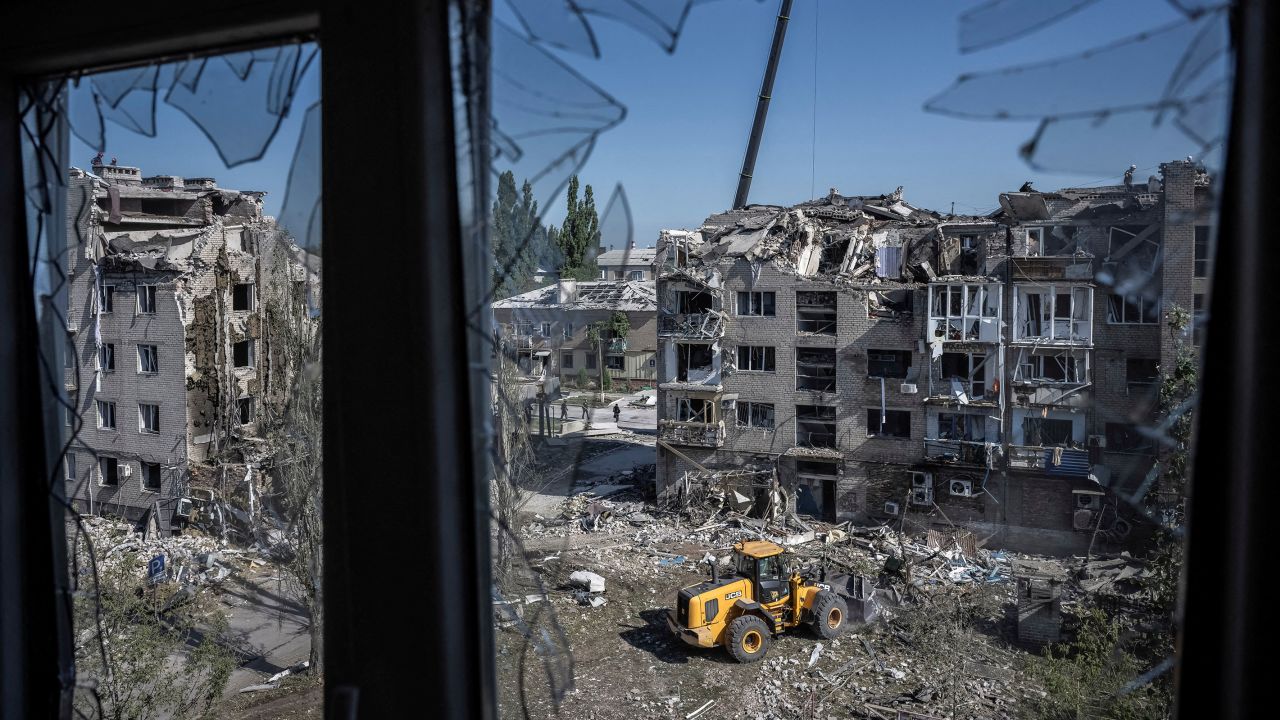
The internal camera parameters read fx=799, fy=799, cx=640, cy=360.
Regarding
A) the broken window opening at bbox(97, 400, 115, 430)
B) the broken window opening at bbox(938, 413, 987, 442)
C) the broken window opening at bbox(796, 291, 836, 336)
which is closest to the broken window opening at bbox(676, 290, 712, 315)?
the broken window opening at bbox(796, 291, 836, 336)

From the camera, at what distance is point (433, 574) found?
543mm

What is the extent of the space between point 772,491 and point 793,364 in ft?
3.81

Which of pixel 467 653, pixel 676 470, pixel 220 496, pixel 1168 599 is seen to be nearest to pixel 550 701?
pixel 467 653

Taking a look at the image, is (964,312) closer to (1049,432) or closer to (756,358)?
(1049,432)

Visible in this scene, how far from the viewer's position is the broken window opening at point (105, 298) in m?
1.29

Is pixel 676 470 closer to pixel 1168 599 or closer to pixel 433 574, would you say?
pixel 1168 599

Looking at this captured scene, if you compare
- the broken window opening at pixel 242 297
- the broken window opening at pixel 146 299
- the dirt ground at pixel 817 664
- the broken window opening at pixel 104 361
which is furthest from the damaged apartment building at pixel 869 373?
the broken window opening at pixel 146 299

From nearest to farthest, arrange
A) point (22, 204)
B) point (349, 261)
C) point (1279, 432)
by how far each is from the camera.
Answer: point (1279, 432)
point (349, 261)
point (22, 204)

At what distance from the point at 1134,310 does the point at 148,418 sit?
2217 mm

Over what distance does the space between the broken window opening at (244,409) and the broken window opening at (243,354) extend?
129mm

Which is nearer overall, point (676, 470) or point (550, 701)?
point (550, 701)

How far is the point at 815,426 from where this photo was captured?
6.28m

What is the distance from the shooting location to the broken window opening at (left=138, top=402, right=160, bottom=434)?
197 centimetres

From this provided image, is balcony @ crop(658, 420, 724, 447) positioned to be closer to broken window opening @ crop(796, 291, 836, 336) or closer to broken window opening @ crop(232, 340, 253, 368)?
broken window opening @ crop(796, 291, 836, 336)
